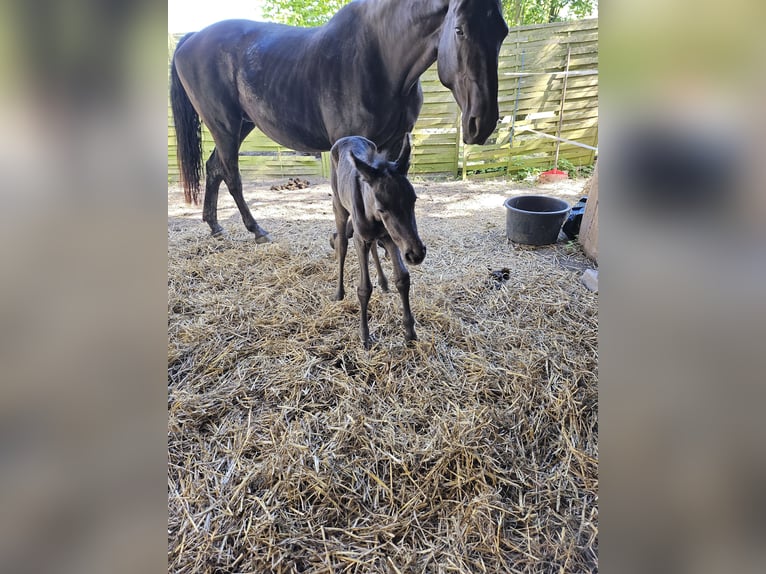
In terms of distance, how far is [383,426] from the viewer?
5.64 feet

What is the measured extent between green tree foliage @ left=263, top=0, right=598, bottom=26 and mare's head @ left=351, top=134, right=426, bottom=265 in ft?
18.7

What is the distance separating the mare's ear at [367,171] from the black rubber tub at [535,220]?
2.44 meters

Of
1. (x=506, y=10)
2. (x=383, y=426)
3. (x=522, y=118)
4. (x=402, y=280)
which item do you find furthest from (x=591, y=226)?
(x=506, y=10)

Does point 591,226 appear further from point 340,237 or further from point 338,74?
point 338,74

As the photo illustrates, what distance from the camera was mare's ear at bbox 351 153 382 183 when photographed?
5.29ft

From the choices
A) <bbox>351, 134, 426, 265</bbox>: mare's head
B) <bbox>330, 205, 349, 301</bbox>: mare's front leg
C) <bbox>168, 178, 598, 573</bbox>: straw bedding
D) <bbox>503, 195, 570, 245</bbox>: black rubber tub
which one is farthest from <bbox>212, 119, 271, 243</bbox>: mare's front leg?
<bbox>503, 195, 570, 245</bbox>: black rubber tub

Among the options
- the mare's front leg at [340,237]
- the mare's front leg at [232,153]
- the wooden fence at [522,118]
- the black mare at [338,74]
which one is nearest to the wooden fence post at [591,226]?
the black mare at [338,74]

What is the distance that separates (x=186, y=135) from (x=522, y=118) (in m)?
5.88
